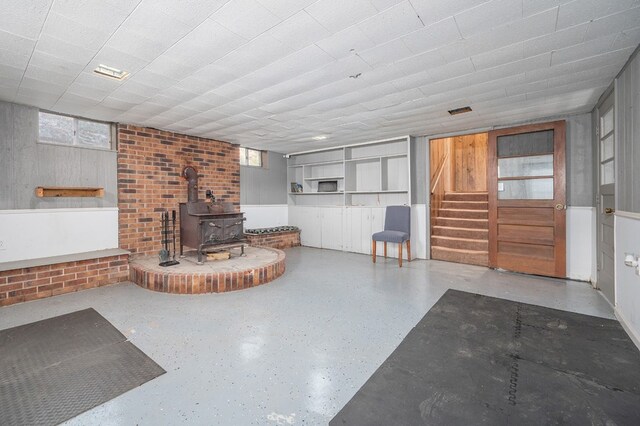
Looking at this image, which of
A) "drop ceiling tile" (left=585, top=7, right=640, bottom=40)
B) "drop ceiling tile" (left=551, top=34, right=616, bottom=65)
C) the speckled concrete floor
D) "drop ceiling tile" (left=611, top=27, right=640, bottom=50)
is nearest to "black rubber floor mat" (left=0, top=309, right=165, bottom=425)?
the speckled concrete floor

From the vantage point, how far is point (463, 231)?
5.61 m

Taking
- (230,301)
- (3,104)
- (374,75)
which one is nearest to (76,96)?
(3,104)

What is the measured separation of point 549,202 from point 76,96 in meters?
6.47

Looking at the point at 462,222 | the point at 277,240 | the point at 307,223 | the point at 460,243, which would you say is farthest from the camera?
the point at 307,223

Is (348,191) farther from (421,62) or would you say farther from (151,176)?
(421,62)

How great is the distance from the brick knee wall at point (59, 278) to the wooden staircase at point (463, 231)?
5289mm

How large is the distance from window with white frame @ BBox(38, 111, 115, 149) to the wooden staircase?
5.94 m

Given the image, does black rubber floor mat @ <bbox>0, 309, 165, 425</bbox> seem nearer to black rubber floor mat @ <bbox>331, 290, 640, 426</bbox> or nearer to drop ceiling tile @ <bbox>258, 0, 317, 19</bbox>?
black rubber floor mat @ <bbox>331, 290, 640, 426</bbox>

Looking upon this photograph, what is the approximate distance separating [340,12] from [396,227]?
4.05m

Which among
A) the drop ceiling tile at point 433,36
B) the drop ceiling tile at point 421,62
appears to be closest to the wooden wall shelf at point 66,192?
the drop ceiling tile at point 421,62

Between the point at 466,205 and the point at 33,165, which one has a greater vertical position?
the point at 33,165

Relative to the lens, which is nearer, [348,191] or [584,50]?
[584,50]

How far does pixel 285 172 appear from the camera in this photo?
758cm

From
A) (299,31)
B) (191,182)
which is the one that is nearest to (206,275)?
(191,182)
